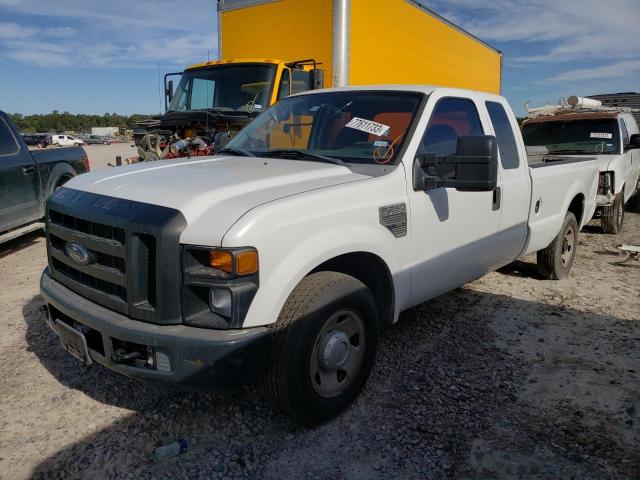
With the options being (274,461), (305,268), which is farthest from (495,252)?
(274,461)

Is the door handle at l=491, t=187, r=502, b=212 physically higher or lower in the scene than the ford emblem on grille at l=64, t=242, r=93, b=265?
higher

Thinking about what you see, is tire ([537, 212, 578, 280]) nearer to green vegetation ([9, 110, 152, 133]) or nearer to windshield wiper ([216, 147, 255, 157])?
windshield wiper ([216, 147, 255, 157])

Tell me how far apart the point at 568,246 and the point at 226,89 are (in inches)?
206

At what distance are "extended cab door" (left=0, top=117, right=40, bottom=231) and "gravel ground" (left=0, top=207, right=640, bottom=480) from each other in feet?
7.72

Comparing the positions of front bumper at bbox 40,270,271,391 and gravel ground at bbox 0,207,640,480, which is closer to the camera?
front bumper at bbox 40,270,271,391

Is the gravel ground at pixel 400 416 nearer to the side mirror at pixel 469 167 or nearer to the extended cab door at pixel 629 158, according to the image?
the side mirror at pixel 469 167

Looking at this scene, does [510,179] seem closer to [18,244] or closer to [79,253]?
[79,253]

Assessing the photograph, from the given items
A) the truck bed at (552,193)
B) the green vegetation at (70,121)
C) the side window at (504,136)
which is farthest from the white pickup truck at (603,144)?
the green vegetation at (70,121)

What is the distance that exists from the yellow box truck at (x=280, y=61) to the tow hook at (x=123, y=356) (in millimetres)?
4472

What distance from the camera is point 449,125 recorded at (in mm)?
3764

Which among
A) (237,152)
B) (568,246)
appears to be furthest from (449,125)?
(568,246)

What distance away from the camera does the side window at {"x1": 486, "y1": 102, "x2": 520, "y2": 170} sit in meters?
4.27

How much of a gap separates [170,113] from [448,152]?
557 cm

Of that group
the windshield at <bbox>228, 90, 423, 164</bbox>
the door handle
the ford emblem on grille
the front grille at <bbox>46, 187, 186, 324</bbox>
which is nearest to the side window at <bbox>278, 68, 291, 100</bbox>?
the windshield at <bbox>228, 90, 423, 164</bbox>
